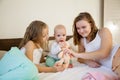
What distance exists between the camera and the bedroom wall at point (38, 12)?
8.07 ft

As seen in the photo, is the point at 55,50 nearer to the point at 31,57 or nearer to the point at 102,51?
the point at 31,57

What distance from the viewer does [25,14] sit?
258 centimetres

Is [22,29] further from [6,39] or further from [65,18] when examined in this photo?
[65,18]

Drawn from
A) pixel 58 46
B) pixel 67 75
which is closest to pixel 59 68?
pixel 67 75

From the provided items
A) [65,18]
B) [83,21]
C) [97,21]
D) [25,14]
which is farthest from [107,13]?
[83,21]

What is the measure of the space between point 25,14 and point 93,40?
3.47 ft

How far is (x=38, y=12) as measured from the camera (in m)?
2.68

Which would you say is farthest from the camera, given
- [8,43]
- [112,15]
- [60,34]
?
[112,15]

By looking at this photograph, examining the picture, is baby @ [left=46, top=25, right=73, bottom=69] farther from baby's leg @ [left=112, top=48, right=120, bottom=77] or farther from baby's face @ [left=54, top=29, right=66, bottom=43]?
baby's leg @ [left=112, top=48, right=120, bottom=77]

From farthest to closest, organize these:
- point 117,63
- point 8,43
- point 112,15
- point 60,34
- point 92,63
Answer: point 112,15 < point 8,43 < point 60,34 < point 92,63 < point 117,63

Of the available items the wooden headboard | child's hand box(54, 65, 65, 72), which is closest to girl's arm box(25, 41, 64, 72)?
child's hand box(54, 65, 65, 72)

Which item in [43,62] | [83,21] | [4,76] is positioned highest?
[83,21]

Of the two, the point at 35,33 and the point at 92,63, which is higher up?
the point at 35,33

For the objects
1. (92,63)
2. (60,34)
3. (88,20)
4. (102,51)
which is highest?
(88,20)
